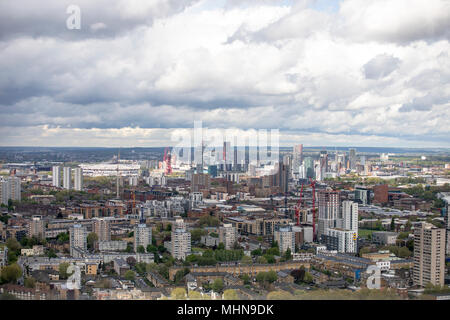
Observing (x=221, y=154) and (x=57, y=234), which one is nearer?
(x=57, y=234)

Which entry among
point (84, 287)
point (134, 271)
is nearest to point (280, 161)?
point (134, 271)

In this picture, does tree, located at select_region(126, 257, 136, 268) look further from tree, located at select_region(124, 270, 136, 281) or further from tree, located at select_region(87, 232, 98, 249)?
tree, located at select_region(87, 232, 98, 249)

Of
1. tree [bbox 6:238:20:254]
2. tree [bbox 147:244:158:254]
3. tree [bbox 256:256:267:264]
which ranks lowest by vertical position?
tree [bbox 147:244:158:254]

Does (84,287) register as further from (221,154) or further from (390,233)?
(221,154)

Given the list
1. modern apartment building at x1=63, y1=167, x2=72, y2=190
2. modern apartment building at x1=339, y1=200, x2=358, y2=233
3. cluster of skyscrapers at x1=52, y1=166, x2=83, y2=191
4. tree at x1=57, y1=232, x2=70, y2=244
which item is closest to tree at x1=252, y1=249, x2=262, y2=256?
modern apartment building at x1=339, y1=200, x2=358, y2=233

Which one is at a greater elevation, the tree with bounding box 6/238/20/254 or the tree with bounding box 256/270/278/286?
the tree with bounding box 256/270/278/286
